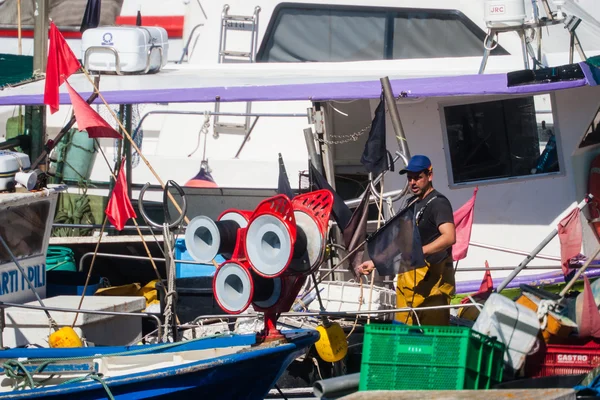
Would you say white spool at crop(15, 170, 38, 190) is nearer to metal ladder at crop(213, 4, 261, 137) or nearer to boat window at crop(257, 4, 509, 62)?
metal ladder at crop(213, 4, 261, 137)

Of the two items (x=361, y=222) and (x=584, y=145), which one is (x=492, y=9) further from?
(x=361, y=222)

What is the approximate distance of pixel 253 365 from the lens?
6.04 metres

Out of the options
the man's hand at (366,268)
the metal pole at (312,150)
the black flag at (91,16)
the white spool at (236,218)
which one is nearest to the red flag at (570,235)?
A: the man's hand at (366,268)

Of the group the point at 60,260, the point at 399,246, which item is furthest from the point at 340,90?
the point at 60,260

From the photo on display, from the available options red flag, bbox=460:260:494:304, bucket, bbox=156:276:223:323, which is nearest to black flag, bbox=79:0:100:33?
bucket, bbox=156:276:223:323

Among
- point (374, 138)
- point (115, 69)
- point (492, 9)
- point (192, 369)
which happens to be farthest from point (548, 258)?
point (115, 69)

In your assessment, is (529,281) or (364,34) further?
(364,34)

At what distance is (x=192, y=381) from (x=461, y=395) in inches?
69.2

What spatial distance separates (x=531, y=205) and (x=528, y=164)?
15.3 inches

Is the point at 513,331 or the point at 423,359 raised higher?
the point at 513,331

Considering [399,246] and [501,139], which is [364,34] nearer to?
Answer: [501,139]

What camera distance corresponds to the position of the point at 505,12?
9117 mm

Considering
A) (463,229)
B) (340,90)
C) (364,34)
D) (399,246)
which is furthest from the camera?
(364,34)

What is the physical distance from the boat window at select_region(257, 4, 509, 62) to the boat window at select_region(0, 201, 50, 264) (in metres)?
5.31
